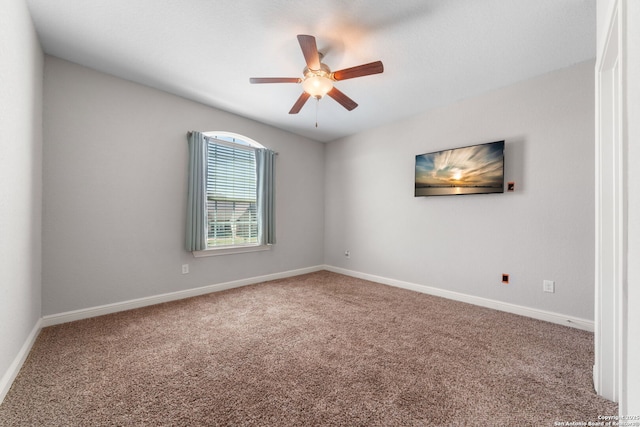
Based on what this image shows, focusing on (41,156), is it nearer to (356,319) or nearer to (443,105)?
(356,319)

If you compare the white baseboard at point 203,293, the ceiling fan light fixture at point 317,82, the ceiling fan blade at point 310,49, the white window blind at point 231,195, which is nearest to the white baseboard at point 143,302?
the white baseboard at point 203,293

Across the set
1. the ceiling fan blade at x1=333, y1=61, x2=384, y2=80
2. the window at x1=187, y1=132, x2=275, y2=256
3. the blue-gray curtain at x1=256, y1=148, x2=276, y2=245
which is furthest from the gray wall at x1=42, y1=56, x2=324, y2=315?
the ceiling fan blade at x1=333, y1=61, x2=384, y2=80

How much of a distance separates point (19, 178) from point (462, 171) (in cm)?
428

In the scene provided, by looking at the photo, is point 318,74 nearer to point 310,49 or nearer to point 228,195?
point 310,49

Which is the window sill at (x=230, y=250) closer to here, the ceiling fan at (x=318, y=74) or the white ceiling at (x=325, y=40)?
the white ceiling at (x=325, y=40)

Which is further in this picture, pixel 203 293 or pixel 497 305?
pixel 203 293

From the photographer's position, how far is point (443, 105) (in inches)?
138

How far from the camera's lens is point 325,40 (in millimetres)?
2258

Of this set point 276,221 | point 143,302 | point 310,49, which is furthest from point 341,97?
point 143,302

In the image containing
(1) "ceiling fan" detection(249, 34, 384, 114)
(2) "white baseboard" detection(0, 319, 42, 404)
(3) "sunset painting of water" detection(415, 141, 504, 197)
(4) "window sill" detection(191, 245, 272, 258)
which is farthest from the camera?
(4) "window sill" detection(191, 245, 272, 258)

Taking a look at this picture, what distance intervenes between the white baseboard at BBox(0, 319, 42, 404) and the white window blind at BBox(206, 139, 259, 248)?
6.01 ft

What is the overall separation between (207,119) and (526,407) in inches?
170

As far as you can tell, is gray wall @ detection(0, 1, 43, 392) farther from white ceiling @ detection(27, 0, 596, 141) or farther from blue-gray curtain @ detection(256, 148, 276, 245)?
blue-gray curtain @ detection(256, 148, 276, 245)

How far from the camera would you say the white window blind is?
371 centimetres
